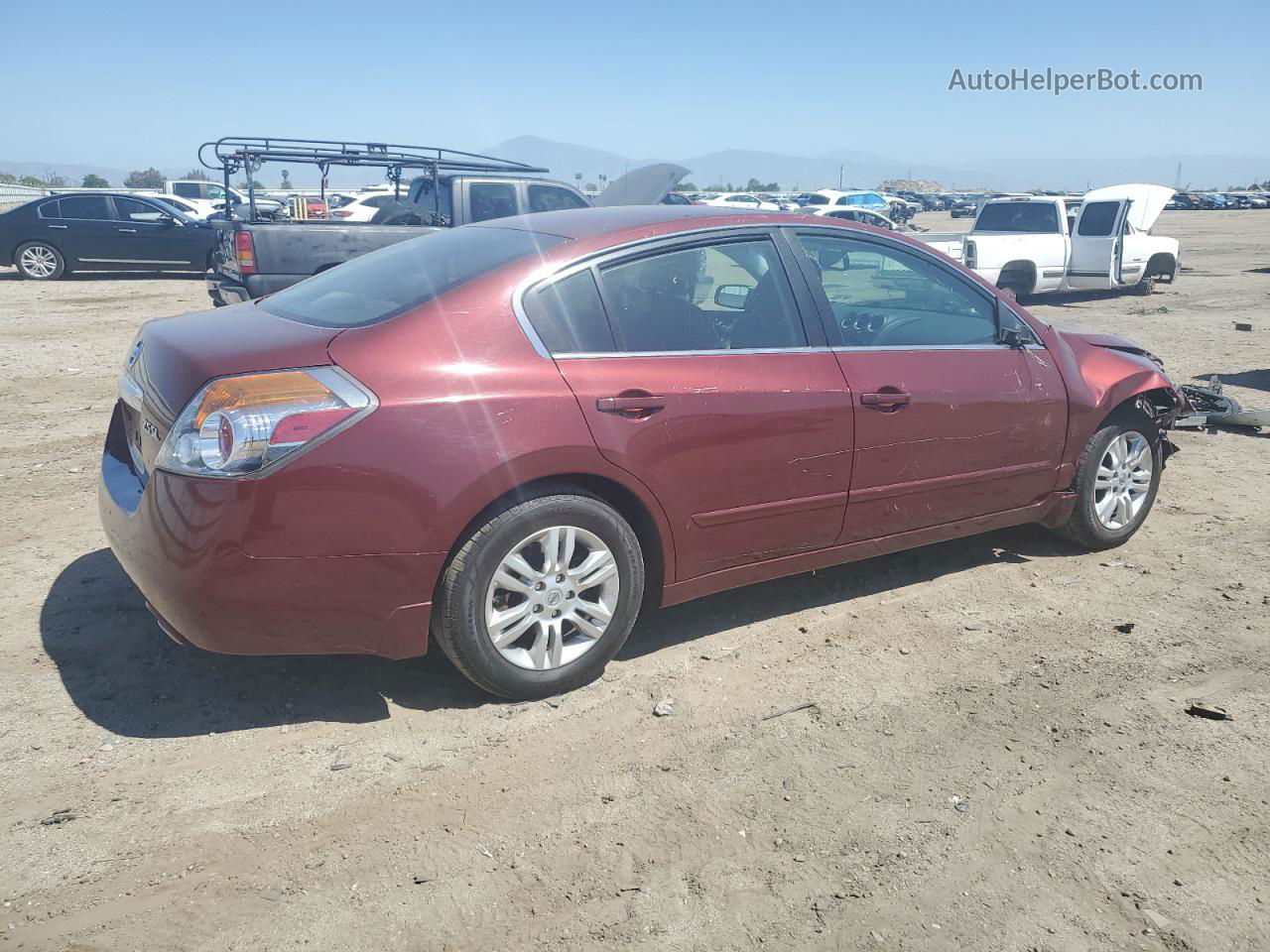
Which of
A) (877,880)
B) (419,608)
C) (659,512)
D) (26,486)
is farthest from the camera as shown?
(26,486)

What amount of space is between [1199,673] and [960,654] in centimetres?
87

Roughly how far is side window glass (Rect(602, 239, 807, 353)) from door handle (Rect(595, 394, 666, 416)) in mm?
198

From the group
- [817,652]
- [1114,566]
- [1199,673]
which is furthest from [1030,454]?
[817,652]

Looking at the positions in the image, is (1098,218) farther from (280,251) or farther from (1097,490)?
(1097,490)

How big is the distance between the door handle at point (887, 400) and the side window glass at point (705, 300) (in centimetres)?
34

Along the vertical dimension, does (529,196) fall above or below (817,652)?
above

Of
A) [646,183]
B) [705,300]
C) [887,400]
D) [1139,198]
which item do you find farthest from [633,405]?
[1139,198]

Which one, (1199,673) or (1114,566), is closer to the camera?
(1199,673)

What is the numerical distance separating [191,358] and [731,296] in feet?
6.52

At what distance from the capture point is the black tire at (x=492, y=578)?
10.8ft

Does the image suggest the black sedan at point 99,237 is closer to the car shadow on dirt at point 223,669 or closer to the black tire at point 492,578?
the car shadow on dirt at point 223,669

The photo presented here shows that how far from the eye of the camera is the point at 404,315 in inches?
133

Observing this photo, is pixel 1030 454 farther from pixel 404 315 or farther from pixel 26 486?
pixel 26 486

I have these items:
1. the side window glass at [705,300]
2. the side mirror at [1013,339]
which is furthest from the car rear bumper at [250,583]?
the side mirror at [1013,339]
